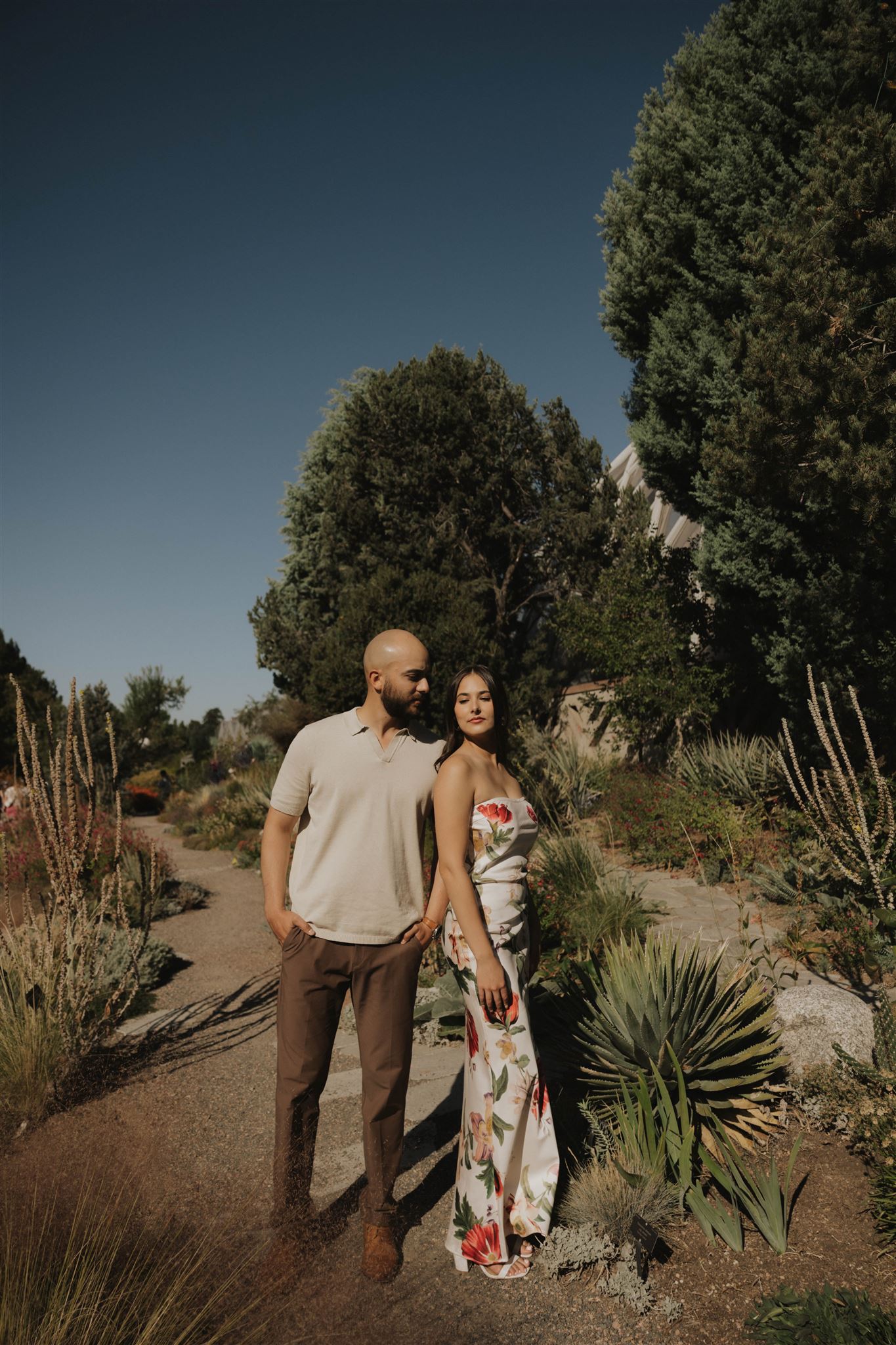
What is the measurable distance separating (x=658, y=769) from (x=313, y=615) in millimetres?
10591

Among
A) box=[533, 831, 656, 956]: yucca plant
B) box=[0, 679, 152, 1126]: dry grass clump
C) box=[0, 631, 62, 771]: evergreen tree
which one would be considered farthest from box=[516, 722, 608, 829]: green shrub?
box=[0, 631, 62, 771]: evergreen tree

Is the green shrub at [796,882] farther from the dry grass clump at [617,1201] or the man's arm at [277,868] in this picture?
the man's arm at [277,868]

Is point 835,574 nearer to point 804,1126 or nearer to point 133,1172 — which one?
point 804,1126

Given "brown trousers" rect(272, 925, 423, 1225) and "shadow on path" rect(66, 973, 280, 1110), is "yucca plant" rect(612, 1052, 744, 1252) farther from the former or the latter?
"shadow on path" rect(66, 973, 280, 1110)

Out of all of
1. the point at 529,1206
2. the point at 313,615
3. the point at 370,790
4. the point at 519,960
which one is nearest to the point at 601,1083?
the point at 529,1206

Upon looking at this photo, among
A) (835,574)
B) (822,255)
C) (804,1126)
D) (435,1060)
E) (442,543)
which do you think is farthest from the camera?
(442,543)

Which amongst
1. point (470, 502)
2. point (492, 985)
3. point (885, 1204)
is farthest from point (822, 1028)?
point (470, 502)

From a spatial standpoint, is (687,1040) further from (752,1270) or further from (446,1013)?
(446,1013)

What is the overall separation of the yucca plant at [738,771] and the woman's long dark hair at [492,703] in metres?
5.61

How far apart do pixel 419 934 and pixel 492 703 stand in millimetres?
785

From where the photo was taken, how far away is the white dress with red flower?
7.72 feet

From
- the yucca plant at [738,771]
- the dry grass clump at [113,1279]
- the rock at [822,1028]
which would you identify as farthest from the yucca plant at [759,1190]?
the yucca plant at [738,771]

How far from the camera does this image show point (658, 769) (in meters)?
10.5

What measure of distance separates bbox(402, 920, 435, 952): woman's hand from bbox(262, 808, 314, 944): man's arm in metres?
0.35
